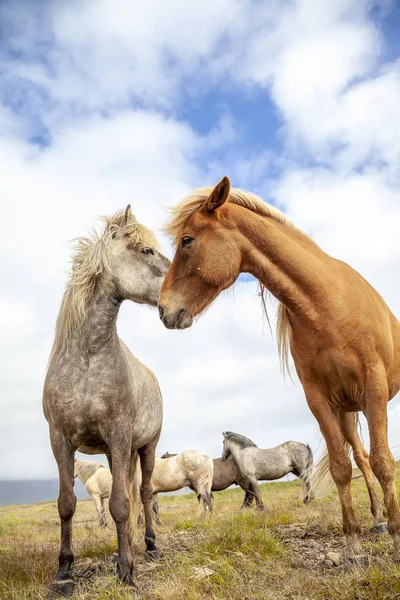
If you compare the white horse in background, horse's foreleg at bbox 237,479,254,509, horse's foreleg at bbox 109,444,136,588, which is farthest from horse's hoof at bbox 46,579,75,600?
horse's foreleg at bbox 237,479,254,509

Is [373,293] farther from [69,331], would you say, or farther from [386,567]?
[69,331]

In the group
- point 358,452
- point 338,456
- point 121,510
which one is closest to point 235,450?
point 358,452

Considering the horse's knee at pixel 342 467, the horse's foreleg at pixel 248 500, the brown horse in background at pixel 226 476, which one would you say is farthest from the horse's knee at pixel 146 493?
the brown horse in background at pixel 226 476

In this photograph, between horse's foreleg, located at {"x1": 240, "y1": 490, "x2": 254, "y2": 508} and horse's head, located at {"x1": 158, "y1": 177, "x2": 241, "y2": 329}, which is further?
horse's foreleg, located at {"x1": 240, "y1": 490, "x2": 254, "y2": 508}

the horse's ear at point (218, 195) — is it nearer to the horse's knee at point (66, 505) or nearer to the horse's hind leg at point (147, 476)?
the horse's knee at point (66, 505)

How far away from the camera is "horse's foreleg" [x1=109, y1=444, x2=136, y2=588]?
181 inches

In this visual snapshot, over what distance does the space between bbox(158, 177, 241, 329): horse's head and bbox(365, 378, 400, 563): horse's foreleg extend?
1.70m

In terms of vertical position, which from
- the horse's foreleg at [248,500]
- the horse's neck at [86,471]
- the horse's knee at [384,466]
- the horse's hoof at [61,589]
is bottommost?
the horse's foreleg at [248,500]

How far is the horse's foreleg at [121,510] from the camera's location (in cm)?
460

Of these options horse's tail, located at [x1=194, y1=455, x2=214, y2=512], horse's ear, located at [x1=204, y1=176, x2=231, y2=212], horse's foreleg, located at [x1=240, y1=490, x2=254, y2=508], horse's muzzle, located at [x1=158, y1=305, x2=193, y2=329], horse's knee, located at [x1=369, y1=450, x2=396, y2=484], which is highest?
horse's ear, located at [x1=204, y1=176, x2=231, y2=212]

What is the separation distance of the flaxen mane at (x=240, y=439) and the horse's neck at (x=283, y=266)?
519 inches

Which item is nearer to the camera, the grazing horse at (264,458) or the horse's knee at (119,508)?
the horse's knee at (119,508)

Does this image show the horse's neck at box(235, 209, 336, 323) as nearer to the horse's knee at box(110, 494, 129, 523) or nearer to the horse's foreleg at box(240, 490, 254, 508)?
the horse's knee at box(110, 494, 129, 523)

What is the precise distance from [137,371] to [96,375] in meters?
1.56
